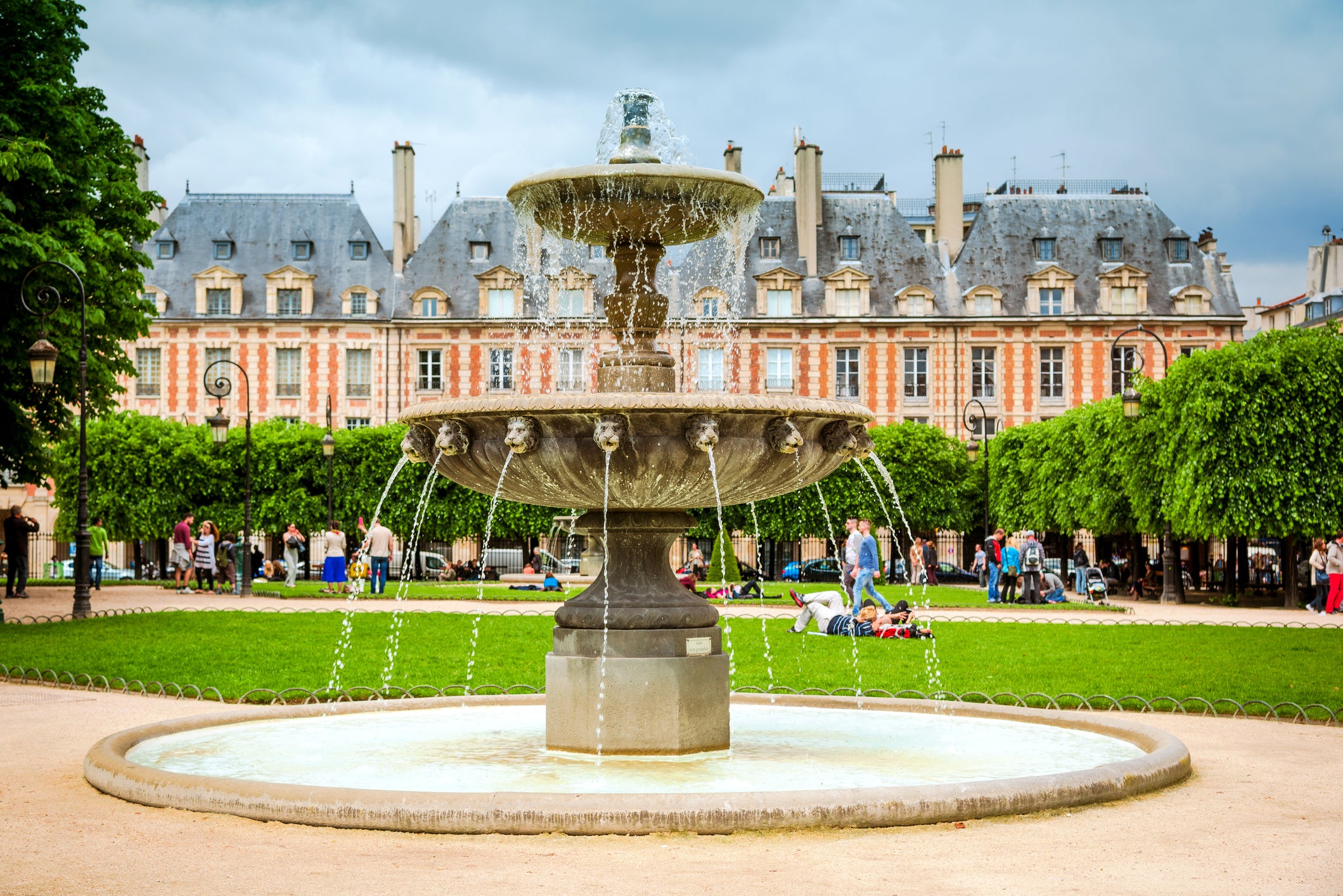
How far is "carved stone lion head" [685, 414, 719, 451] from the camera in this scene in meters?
7.12

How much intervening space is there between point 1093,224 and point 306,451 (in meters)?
A: 30.5

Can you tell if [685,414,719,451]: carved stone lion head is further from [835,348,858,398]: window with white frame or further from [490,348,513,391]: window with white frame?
[835,348,858,398]: window with white frame

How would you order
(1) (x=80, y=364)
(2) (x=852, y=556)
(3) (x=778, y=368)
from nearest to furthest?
(2) (x=852, y=556), (1) (x=80, y=364), (3) (x=778, y=368)

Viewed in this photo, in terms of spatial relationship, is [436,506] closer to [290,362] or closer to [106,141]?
[290,362]

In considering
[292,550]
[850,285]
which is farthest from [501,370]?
[292,550]

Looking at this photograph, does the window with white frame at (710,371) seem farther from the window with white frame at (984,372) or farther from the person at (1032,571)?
the person at (1032,571)

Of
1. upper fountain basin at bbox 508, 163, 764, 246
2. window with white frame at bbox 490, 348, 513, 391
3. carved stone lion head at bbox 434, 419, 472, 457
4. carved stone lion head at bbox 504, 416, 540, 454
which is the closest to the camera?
carved stone lion head at bbox 504, 416, 540, 454

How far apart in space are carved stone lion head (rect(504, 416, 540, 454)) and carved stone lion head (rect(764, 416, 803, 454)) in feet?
3.99

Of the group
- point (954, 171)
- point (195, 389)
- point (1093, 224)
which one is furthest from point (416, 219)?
point (1093, 224)

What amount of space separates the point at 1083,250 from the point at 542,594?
106ft

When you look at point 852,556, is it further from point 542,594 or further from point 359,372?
point 359,372

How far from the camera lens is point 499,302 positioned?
52219mm

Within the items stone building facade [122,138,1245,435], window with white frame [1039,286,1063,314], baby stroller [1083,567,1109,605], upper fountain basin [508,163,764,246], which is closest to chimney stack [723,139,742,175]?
stone building facade [122,138,1245,435]

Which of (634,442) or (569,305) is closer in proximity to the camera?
(634,442)
